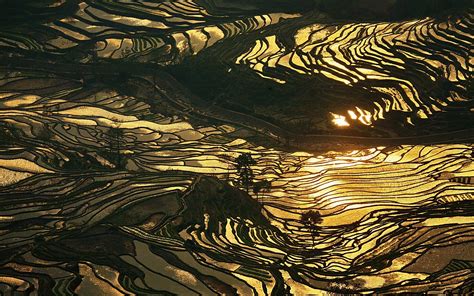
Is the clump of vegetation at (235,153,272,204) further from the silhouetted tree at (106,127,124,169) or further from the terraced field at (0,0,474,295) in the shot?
the silhouetted tree at (106,127,124,169)

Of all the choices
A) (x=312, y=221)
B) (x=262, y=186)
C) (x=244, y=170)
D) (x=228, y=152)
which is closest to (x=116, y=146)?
(x=228, y=152)

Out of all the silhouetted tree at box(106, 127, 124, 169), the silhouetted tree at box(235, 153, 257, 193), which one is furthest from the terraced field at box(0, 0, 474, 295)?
the silhouetted tree at box(235, 153, 257, 193)

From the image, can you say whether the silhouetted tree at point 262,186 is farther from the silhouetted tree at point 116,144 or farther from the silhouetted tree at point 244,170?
the silhouetted tree at point 116,144

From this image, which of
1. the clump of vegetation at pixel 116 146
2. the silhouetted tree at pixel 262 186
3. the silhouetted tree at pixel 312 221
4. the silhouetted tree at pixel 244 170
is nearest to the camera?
the silhouetted tree at pixel 312 221

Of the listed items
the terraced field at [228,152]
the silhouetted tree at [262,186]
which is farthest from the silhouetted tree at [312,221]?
the silhouetted tree at [262,186]

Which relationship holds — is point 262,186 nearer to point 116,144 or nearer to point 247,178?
point 247,178

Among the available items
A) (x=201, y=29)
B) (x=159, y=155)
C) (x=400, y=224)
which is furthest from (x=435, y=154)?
(x=201, y=29)

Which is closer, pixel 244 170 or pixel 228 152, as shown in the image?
pixel 244 170
